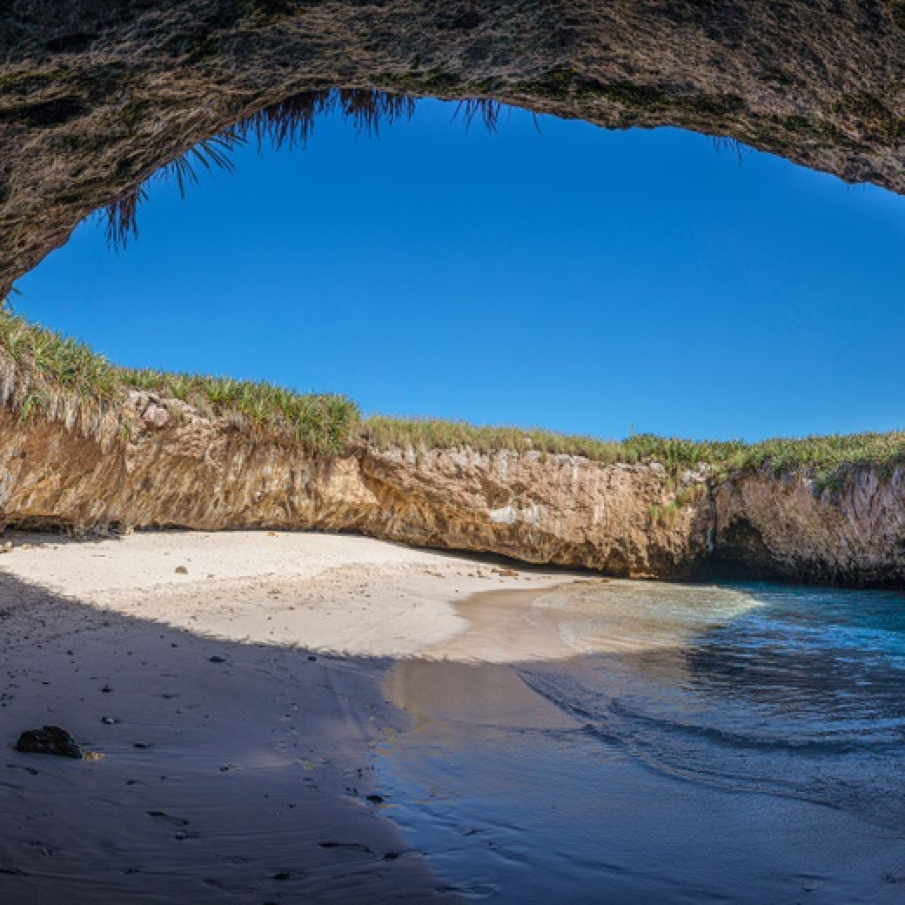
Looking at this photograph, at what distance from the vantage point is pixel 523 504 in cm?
1388

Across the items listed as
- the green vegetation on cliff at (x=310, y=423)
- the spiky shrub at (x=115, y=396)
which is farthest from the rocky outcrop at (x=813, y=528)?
the spiky shrub at (x=115, y=396)

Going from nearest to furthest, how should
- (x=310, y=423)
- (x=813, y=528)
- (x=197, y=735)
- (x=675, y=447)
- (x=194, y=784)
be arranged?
(x=194, y=784), (x=197, y=735), (x=310, y=423), (x=813, y=528), (x=675, y=447)

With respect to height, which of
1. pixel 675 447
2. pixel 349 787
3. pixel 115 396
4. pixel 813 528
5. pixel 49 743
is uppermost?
pixel 675 447

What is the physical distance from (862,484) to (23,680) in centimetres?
1240

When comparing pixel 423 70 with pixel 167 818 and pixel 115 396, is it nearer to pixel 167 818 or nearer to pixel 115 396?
pixel 167 818

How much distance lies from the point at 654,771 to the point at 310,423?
9.97m

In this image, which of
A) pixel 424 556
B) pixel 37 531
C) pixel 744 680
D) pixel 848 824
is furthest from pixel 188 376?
pixel 848 824

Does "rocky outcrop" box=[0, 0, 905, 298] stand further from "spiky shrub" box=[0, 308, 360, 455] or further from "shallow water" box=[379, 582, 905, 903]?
"spiky shrub" box=[0, 308, 360, 455]

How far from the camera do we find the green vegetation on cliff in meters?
8.48

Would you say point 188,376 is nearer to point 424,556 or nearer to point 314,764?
point 424,556

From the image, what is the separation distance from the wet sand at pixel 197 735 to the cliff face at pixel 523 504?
2.60m

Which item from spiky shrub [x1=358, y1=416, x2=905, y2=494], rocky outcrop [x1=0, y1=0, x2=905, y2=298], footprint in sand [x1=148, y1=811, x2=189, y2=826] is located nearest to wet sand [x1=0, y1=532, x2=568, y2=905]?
footprint in sand [x1=148, y1=811, x2=189, y2=826]

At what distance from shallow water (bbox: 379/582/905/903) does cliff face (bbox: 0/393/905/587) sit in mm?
6009

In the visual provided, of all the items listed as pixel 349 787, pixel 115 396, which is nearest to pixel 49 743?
pixel 349 787
